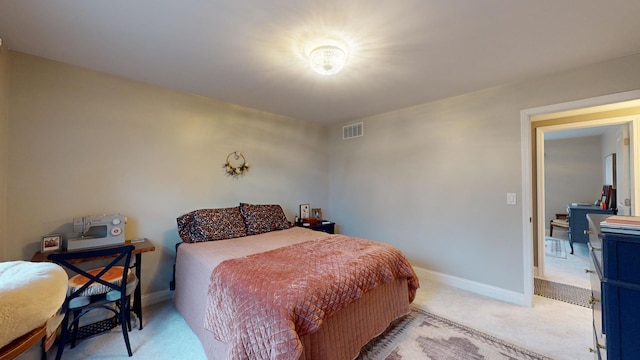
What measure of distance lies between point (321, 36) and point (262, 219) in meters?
2.21

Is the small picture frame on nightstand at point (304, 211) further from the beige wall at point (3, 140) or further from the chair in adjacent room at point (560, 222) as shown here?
the chair in adjacent room at point (560, 222)

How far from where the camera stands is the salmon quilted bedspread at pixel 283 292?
4.42 feet

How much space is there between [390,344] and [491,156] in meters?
2.29

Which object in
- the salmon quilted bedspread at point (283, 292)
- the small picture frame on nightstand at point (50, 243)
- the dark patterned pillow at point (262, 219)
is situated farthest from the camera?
the dark patterned pillow at point (262, 219)

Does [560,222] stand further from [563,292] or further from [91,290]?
[91,290]

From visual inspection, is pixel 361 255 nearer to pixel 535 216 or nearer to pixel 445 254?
pixel 445 254

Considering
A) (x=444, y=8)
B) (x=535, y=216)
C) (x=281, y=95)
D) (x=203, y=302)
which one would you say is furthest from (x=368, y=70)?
(x=535, y=216)

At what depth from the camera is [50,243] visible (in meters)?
2.12

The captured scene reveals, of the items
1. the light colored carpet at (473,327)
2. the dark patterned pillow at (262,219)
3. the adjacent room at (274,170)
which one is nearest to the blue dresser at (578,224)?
the adjacent room at (274,170)

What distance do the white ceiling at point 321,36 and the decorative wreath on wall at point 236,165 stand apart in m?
0.99

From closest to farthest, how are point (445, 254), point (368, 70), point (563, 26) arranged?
1. point (563, 26)
2. point (368, 70)
3. point (445, 254)

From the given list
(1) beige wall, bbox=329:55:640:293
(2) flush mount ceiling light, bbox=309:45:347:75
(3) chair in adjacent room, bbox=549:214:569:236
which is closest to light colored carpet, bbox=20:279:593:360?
(1) beige wall, bbox=329:55:640:293

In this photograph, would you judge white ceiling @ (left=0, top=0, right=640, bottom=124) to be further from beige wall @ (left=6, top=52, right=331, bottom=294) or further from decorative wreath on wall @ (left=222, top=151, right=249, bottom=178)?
decorative wreath on wall @ (left=222, top=151, right=249, bottom=178)

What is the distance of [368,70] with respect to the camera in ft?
7.83
